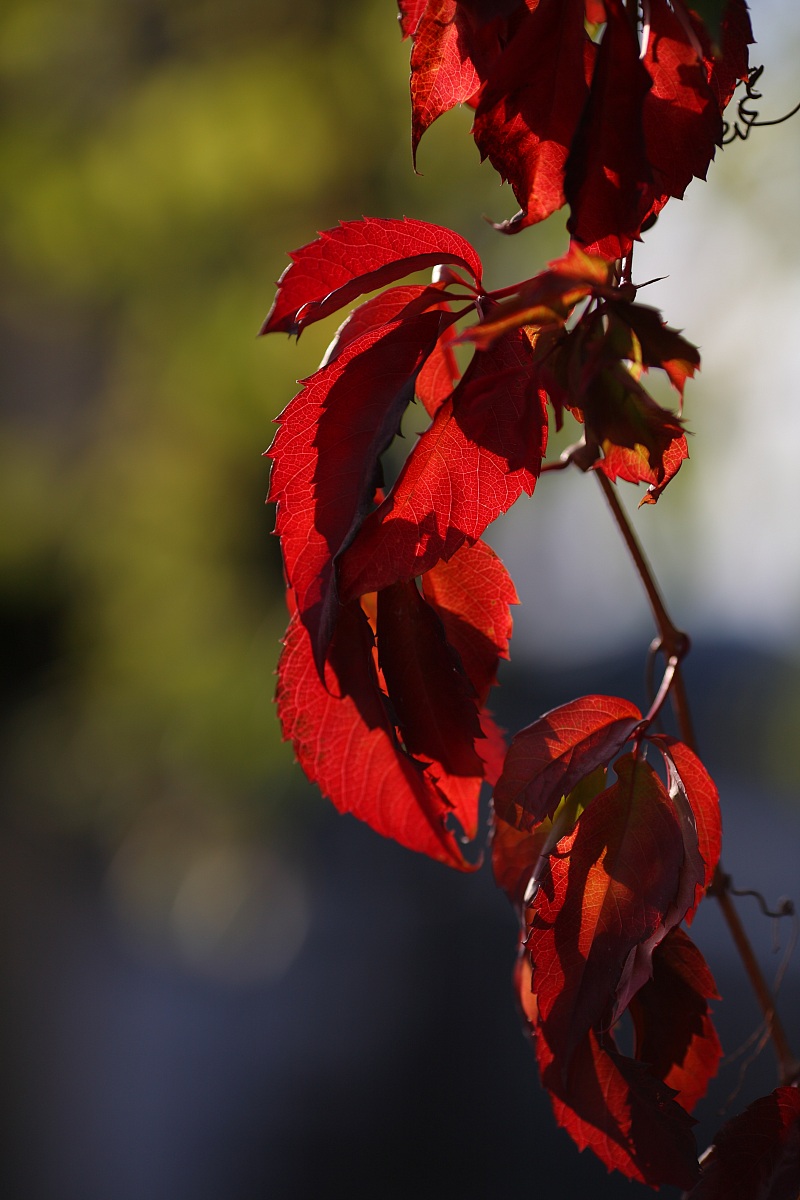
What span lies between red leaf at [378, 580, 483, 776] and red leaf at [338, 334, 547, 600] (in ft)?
0.10

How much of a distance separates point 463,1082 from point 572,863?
1.92m

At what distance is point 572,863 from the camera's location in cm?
26

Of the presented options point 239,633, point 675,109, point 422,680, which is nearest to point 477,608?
point 422,680

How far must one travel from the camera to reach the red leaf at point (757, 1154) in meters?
0.26

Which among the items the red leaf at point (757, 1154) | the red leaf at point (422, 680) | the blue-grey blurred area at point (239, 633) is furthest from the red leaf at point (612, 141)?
the blue-grey blurred area at point (239, 633)

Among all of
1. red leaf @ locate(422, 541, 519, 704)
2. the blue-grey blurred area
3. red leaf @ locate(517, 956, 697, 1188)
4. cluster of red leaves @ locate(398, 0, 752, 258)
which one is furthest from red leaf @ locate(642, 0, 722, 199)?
the blue-grey blurred area

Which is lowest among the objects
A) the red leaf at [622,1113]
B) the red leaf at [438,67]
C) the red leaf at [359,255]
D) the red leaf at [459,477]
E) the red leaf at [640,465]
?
the red leaf at [622,1113]

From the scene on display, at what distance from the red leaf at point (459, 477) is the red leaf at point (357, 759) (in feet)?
0.16

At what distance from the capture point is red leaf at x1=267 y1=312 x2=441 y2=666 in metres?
0.24

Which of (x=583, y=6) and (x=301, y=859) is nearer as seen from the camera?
(x=583, y=6)

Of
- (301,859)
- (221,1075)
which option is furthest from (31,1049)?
(301,859)

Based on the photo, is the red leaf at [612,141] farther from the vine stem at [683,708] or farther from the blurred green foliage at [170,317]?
the blurred green foliage at [170,317]

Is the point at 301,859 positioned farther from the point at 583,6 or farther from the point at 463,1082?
the point at 583,6

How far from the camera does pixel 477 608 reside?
0.29 meters
